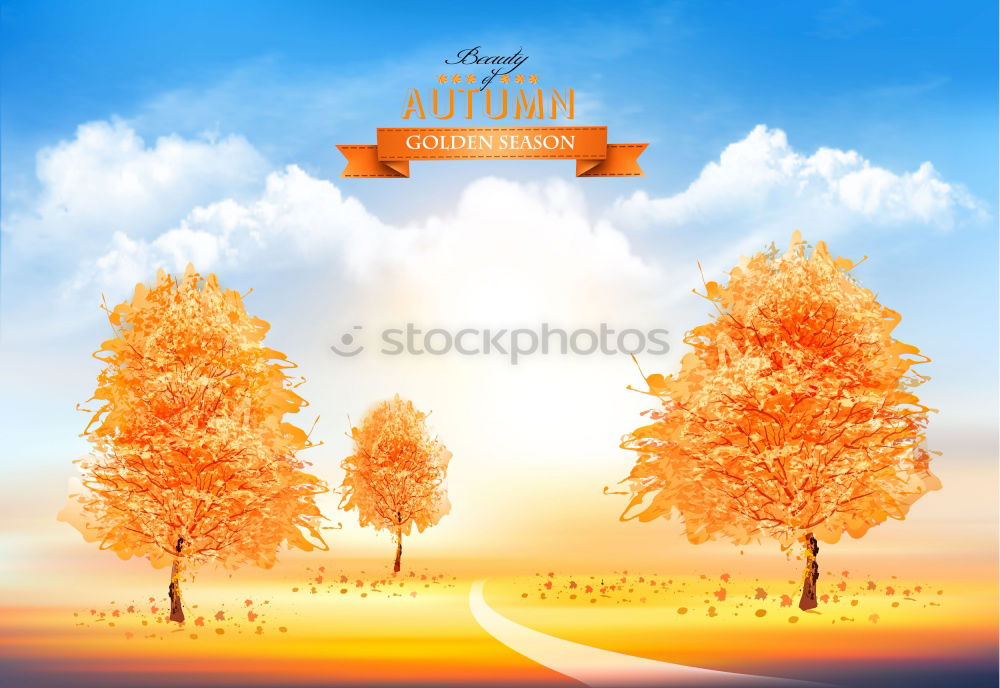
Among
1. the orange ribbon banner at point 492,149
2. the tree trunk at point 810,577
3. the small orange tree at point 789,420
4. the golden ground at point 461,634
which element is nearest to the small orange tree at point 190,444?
the golden ground at point 461,634

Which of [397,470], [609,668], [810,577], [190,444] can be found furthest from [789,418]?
[397,470]

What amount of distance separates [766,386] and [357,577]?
26565 millimetres

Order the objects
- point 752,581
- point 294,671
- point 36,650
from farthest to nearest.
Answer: point 752,581 → point 36,650 → point 294,671

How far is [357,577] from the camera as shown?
143 ft

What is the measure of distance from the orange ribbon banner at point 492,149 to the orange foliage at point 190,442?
16.9 ft

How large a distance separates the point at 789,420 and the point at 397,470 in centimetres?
2316

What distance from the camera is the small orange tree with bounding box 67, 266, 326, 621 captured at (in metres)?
22.2

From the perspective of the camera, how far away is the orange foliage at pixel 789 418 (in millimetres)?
22688

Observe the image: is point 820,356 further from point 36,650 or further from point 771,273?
point 36,650

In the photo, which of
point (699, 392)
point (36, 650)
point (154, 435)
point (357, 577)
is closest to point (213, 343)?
point (154, 435)

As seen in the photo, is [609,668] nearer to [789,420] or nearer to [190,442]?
[789,420]

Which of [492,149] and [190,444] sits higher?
[492,149]

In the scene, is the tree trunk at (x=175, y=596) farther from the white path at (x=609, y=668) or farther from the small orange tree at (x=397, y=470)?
the small orange tree at (x=397, y=470)

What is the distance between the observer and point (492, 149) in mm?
24406
